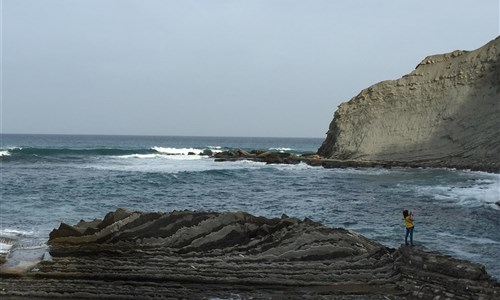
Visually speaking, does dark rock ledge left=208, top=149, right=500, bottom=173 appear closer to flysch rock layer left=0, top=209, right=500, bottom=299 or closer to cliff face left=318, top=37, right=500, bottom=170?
cliff face left=318, top=37, right=500, bottom=170

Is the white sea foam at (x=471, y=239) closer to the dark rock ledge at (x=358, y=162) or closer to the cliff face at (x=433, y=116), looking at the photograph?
the dark rock ledge at (x=358, y=162)

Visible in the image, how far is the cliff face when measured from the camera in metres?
43.8

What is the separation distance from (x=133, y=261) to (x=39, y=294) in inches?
90.9

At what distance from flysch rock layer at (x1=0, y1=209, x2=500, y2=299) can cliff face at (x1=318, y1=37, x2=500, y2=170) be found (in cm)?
3196

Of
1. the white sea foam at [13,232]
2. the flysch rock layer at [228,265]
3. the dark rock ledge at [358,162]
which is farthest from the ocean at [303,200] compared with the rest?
the dark rock ledge at [358,162]

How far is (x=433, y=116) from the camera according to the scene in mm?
48969

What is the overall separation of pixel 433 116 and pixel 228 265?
42.3 meters

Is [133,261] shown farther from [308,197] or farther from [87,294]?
[308,197]

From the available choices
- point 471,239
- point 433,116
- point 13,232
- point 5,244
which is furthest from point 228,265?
point 433,116

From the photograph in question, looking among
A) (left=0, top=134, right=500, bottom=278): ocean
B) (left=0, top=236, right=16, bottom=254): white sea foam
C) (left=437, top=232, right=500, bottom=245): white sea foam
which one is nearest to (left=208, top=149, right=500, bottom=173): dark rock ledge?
(left=0, top=134, right=500, bottom=278): ocean

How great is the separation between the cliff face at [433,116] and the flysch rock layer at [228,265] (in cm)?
3196

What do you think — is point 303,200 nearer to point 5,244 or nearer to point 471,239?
Answer: point 471,239

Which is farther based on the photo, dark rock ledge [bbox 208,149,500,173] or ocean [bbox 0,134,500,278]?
dark rock ledge [bbox 208,149,500,173]

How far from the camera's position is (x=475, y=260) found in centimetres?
1327
